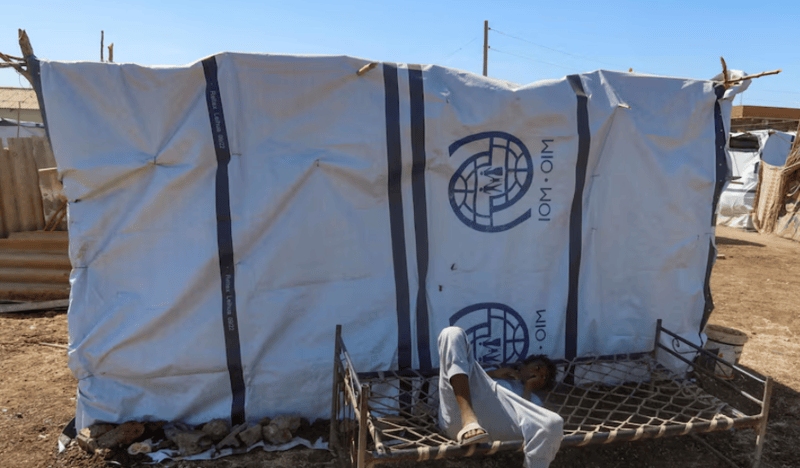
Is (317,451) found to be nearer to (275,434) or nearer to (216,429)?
(275,434)

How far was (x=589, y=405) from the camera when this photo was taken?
13.3ft

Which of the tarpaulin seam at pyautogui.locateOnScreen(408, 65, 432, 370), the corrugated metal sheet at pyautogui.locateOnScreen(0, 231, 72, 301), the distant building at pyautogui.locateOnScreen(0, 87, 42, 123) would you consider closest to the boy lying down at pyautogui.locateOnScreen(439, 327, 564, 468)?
the tarpaulin seam at pyautogui.locateOnScreen(408, 65, 432, 370)

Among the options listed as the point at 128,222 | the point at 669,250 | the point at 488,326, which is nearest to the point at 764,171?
the point at 669,250

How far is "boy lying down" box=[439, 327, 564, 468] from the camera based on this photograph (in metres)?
2.77

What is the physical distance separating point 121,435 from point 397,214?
219 cm

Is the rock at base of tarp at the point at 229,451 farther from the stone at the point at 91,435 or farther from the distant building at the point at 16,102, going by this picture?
the distant building at the point at 16,102

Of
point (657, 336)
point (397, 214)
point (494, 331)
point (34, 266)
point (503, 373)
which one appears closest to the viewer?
point (503, 373)

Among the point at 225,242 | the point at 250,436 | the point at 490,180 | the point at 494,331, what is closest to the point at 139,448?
the point at 250,436

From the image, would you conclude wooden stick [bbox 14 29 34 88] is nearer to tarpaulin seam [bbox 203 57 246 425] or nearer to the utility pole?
tarpaulin seam [bbox 203 57 246 425]

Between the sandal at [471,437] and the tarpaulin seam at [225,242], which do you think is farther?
the tarpaulin seam at [225,242]

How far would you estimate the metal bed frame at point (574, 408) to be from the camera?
2816 millimetres

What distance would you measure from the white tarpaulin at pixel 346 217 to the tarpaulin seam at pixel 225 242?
0.5 inches

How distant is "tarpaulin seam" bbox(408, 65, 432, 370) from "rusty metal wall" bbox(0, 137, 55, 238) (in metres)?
5.32

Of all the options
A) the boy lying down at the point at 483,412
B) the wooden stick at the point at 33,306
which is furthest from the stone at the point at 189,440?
the wooden stick at the point at 33,306
